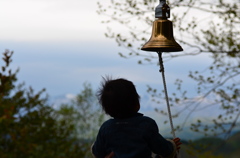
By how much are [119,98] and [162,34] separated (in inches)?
39.6

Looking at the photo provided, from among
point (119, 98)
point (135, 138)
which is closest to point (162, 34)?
point (119, 98)

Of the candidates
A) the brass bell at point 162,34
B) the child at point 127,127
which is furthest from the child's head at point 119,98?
the brass bell at point 162,34

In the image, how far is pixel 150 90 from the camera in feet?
27.6

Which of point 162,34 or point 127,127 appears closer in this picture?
point 127,127

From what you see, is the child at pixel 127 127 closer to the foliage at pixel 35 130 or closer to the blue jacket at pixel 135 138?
the blue jacket at pixel 135 138

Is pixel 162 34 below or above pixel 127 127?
above

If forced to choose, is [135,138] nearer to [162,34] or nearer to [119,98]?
[119,98]

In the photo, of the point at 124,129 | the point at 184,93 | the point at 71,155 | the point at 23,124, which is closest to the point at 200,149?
the point at 184,93

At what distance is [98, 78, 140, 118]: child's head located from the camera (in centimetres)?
362

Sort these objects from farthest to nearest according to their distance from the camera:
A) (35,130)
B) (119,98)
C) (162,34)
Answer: (35,130) → (162,34) → (119,98)

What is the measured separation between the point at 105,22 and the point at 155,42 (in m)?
4.10

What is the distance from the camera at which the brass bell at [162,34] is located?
434cm

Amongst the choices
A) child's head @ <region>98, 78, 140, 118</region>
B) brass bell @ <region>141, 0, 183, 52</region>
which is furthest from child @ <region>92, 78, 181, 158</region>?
brass bell @ <region>141, 0, 183, 52</region>

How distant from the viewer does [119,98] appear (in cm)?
362
